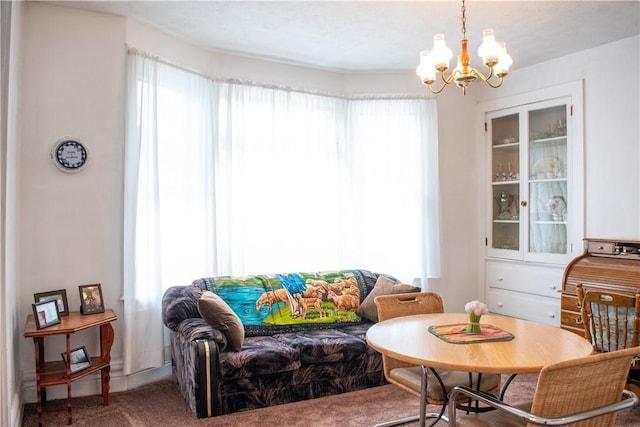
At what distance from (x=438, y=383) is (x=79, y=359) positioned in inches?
91.1

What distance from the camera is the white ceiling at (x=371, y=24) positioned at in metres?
3.46

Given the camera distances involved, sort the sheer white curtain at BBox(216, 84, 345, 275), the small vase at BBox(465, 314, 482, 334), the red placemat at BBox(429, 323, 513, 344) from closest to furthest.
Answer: the red placemat at BBox(429, 323, 513, 344), the small vase at BBox(465, 314, 482, 334), the sheer white curtain at BBox(216, 84, 345, 275)

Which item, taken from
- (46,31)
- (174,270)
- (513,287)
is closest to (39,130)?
(46,31)

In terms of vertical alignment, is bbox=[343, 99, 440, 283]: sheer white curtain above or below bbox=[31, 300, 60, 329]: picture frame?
above

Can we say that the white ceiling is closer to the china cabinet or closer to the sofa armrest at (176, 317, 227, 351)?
the china cabinet

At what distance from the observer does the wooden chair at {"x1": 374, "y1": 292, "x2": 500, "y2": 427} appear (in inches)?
97.5

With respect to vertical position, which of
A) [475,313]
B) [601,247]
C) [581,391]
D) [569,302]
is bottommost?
[569,302]

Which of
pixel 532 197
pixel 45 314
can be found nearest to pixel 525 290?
pixel 532 197

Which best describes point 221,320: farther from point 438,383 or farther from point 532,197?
point 532,197

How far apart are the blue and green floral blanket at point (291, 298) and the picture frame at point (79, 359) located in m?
0.96

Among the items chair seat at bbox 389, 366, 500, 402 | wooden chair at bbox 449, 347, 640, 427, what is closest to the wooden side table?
chair seat at bbox 389, 366, 500, 402

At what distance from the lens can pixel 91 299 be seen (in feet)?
11.5

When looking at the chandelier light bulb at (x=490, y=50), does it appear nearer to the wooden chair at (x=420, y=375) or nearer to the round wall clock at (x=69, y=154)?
the wooden chair at (x=420, y=375)

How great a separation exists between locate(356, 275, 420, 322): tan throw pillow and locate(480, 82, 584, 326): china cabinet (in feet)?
4.19
